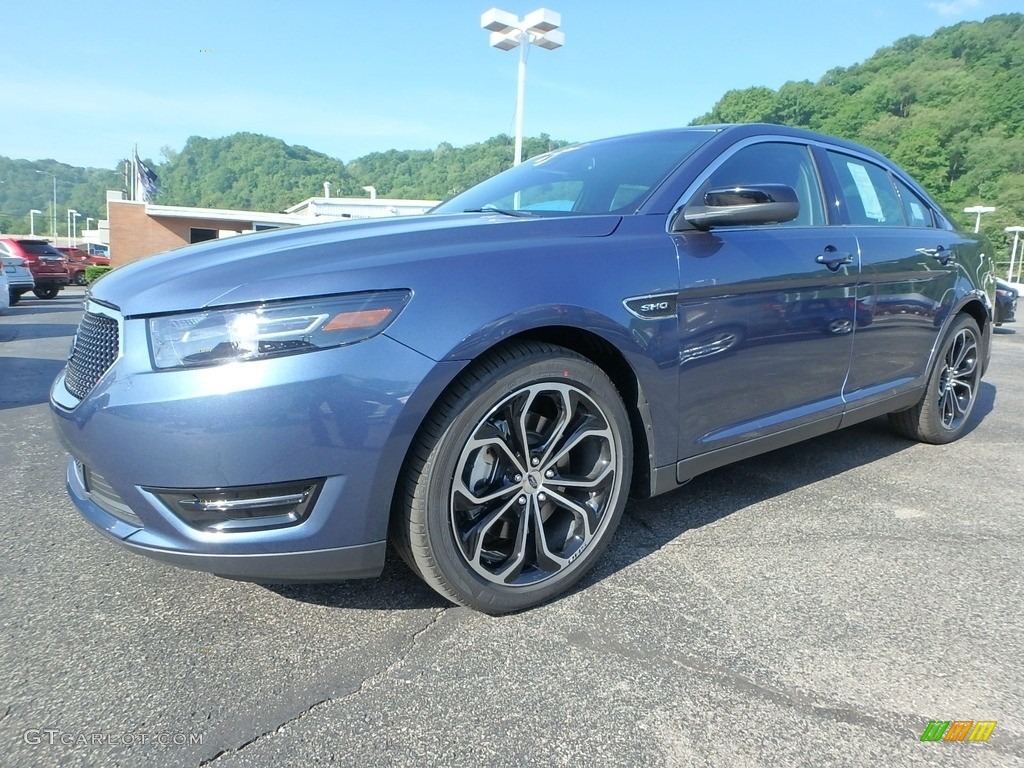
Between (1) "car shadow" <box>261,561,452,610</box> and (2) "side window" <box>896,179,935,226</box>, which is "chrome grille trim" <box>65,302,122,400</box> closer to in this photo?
(1) "car shadow" <box>261,561,452,610</box>

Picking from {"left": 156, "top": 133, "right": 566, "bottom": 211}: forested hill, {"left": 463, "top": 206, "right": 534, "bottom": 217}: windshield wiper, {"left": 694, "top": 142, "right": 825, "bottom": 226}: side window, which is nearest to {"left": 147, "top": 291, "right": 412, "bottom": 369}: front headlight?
{"left": 463, "top": 206, "right": 534, "bottom": 217}: windshield wiper

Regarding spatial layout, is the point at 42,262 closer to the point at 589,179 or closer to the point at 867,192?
the point at 589,179

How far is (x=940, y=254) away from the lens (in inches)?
145

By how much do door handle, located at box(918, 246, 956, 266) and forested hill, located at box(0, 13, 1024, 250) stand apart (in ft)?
113

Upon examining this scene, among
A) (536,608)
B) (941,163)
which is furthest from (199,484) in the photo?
(941,163)

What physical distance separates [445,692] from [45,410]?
4.30 metres

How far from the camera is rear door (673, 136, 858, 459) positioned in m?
2.40

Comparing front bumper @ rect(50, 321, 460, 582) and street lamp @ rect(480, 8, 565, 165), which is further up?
street lamp @ rect(480, 8, 565, 165)

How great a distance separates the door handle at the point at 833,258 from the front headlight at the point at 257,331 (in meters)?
2.02

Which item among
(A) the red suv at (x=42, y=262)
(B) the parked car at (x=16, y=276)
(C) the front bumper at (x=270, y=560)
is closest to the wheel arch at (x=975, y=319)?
(C) the front bumper at (x=270, y=560)

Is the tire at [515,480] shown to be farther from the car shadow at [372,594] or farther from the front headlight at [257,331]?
the front headlight at [257,331]

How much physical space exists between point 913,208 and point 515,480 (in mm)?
3102

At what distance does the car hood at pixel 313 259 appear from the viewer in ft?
5.72

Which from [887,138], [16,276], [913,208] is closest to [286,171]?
[887,138]
